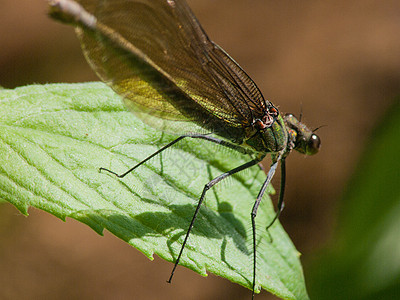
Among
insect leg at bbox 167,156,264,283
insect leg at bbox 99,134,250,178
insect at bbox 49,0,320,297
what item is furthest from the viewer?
insect leg at bbox 99,134,250,178

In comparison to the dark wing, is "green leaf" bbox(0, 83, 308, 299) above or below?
below

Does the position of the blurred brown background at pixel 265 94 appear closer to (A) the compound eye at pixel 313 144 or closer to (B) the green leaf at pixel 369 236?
(B) the green leaf at pixel 369 236

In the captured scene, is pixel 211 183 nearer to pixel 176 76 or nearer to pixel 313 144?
pixel 176 76

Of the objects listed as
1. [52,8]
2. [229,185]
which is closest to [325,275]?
[229,185]

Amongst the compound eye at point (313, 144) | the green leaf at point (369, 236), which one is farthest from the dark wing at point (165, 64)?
the green leaf at point (369, 236)

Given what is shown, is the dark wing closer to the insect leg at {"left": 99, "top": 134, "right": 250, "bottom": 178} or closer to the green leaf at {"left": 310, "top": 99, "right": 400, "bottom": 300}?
the insect leg at {"left": 99, "top": 134, "right": 250, "bottom": 178}

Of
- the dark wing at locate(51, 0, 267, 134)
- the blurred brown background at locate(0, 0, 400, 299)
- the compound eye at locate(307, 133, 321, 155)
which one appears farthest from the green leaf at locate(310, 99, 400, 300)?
the dark wing at locate(51, 0, 267, 134)

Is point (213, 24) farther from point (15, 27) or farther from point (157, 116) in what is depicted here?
point (157, 116)
